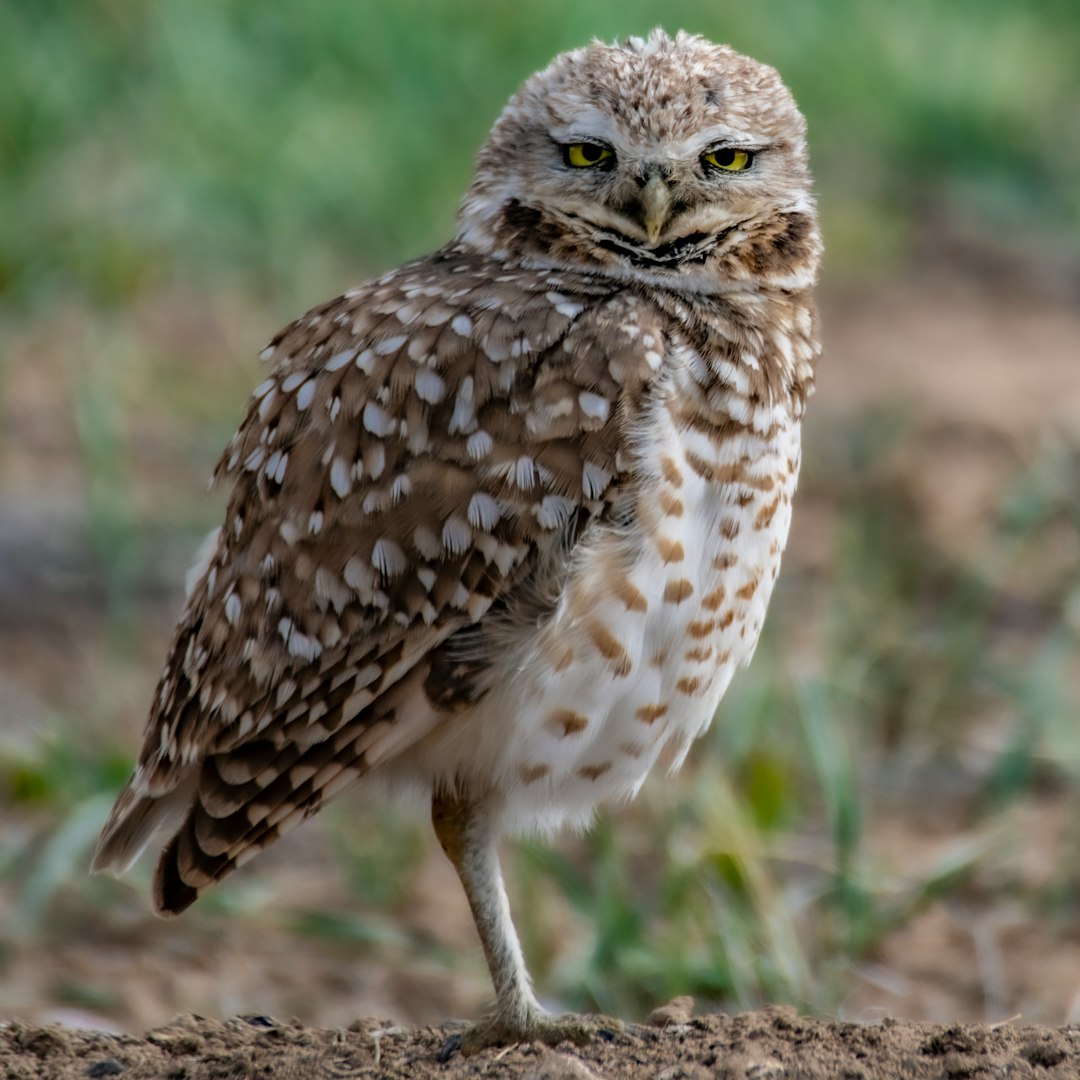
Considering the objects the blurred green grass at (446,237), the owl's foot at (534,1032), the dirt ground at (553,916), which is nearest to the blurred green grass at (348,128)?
the blurred green grass at (446,237)

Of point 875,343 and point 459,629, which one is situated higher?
point 875,343

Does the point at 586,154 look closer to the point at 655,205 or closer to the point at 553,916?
the point at 655,205

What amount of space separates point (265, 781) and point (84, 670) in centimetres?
260

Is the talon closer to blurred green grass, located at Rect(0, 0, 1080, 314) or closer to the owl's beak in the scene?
the owl's beak

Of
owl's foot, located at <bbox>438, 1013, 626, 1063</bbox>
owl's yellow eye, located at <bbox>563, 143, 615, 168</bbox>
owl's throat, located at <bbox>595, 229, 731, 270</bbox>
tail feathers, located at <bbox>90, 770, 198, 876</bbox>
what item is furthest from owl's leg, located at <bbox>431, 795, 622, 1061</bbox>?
owl's yellow eye, located at <bbox>563, 143, 615, 168</bbox>

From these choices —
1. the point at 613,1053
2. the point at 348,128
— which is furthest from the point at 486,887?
the point at 348,128

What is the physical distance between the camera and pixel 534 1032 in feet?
9.59

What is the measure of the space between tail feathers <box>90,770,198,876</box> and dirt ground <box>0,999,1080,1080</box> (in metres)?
0.34

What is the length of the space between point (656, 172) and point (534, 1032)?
53.8 inches

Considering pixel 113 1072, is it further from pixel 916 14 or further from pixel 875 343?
pixel 916 14

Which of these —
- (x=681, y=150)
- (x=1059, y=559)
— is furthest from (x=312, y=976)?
(x=1059, y=559)

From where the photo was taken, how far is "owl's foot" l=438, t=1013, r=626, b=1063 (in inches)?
113

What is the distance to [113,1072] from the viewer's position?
2.76m

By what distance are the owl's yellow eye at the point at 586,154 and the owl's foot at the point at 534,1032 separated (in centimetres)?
136
